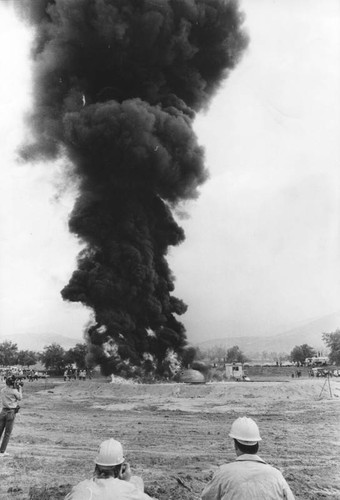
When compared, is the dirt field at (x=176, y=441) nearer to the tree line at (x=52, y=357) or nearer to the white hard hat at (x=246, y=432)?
the white hard hat at (x=246, y=432)

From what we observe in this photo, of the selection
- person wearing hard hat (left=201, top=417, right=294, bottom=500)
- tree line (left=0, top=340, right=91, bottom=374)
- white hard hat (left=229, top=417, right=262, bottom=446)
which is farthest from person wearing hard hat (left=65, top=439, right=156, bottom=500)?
tree line (left=0, top=340, right=91, bottom=374)

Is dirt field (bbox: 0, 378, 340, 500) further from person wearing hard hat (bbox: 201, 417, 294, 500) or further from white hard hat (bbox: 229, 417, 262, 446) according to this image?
person wearing hard hat (bbox: 201, 417, 294, 500)

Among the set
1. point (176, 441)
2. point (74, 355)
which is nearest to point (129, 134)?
point (176, 441)

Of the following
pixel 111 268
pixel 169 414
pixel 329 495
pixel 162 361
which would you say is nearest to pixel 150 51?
pixel 111 268

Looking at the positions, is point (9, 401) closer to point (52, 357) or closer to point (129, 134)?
point (129, 134)

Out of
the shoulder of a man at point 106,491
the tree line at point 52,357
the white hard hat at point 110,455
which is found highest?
the tree line at point 52,357

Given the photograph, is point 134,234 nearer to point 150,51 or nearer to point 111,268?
point 111,268

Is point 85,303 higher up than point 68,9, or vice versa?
point 68,9

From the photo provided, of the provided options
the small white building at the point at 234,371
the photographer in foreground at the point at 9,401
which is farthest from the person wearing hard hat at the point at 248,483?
the small white building at the point at 234,371
